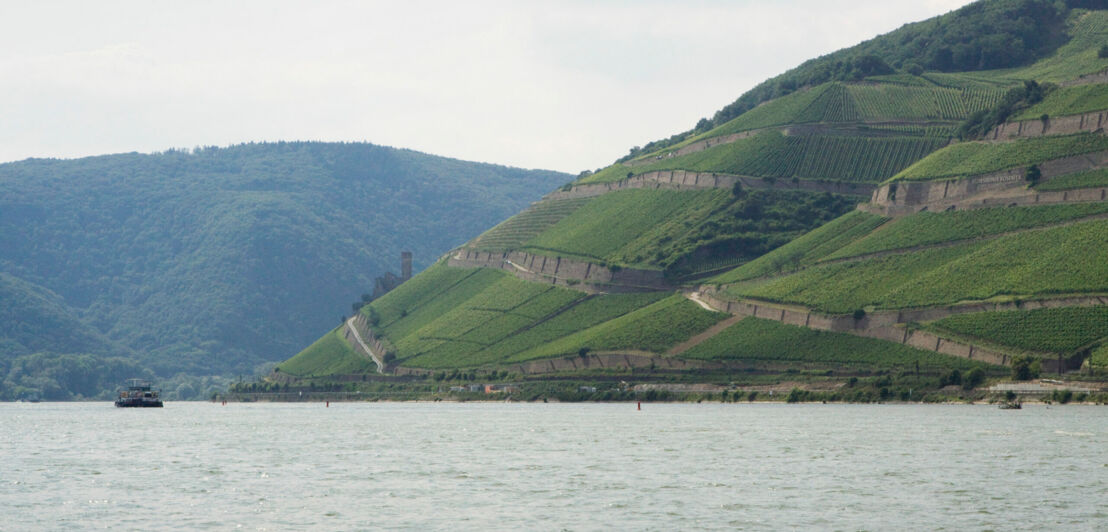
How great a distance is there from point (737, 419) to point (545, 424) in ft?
51.7

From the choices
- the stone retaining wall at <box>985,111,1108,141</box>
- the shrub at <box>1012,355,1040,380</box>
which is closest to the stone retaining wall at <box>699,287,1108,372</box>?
the shrub at <box>1012,355,1040,380</box>

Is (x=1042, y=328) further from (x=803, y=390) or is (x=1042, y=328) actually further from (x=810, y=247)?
(x=810, y=247)

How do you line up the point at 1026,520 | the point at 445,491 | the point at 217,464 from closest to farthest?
the point at 1026,520
the point at 445,491
the point at 217,464

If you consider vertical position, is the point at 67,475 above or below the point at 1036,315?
below

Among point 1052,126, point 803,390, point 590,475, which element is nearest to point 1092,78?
point 1052,126

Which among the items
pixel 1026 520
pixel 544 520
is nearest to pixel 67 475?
pixel 544 520

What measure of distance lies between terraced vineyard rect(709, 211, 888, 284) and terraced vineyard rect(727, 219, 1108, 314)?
21.5 feet

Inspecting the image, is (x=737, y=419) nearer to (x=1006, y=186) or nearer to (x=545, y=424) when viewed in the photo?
(x=545, y=424)

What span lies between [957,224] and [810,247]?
2144cm

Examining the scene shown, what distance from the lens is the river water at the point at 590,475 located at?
2285 inches

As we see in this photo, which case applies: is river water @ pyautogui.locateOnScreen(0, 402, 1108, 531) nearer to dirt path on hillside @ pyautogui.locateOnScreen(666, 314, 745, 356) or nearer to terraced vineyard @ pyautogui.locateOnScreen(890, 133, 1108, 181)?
dirt path on hillside @ pyautogui.locateOnScreen(666, 314, 745, 356)

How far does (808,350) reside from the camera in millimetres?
160000

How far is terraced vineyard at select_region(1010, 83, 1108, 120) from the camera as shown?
7215 inches

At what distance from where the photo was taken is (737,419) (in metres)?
123
